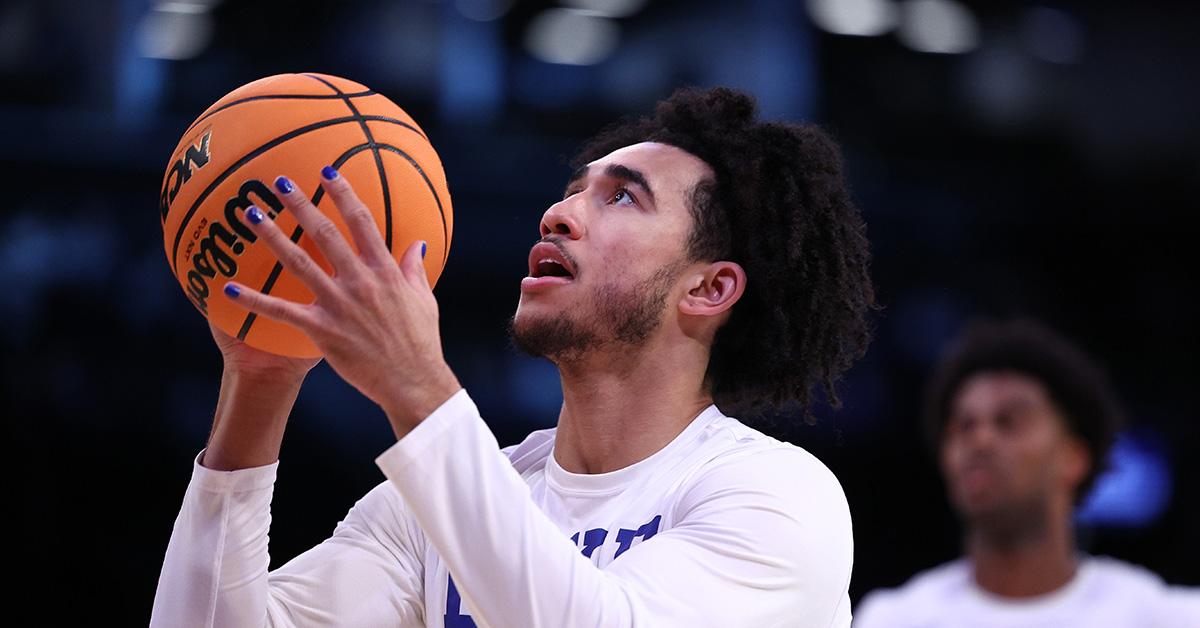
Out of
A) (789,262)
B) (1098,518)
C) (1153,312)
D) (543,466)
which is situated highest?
(789,262)

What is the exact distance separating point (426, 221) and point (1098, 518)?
24.4 feet

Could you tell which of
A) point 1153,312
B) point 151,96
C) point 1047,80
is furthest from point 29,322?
point 1153,312

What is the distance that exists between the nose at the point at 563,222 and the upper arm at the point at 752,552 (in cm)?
65

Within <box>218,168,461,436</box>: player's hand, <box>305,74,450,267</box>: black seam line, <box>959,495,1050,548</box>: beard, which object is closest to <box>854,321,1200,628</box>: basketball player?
<box>959,495,1050,548</box>: beard

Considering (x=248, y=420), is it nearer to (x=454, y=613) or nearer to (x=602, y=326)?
(x=454, y=613)

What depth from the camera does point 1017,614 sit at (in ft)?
17.6

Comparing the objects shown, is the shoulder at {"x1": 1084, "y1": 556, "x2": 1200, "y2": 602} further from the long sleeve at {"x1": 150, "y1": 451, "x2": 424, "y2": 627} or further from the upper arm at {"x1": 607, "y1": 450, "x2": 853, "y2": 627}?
the long sleeve at {"x1": 150, "y1": 451, "x2": 424, "y2": 627}

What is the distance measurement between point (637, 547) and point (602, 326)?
68 centimetres

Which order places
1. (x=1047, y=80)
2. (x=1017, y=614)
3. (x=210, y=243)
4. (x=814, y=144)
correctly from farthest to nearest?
(x=1047, y=80) < (x=1017, y=614) < (x=814, y=144) < (x=210, y=243)

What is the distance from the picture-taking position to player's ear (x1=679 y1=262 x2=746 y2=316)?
3.12m

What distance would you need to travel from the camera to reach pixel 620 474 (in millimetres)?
2891

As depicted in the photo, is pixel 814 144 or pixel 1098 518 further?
pixel 1098 518

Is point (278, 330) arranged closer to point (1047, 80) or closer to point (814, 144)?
point (814, 144)

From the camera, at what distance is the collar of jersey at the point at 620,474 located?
9.46 ft
